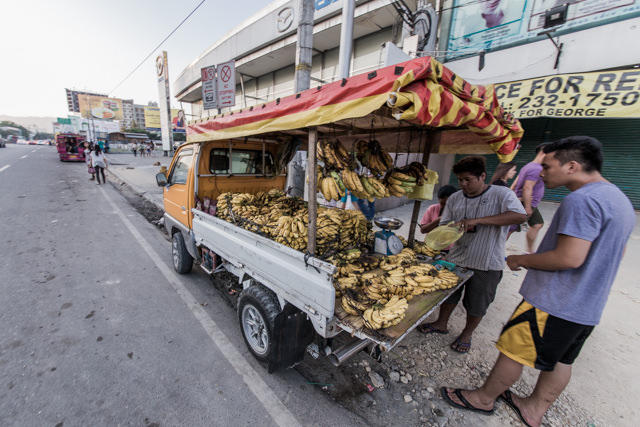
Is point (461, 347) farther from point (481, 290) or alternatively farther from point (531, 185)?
point (531, 185)

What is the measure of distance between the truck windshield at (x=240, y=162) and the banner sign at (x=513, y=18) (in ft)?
25.3

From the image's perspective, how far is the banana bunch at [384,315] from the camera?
73.4 inches

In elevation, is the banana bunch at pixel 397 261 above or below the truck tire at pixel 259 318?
above

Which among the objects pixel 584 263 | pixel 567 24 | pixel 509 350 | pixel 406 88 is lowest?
pixel 509 350

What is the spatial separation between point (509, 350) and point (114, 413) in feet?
11.1

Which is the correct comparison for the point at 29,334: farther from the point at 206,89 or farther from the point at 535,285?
the point at 206,89

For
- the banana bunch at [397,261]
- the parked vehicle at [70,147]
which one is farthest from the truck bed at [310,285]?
the parked vehicle at [70,147]

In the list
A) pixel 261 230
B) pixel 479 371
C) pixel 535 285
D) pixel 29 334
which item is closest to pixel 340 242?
pixel 261 230

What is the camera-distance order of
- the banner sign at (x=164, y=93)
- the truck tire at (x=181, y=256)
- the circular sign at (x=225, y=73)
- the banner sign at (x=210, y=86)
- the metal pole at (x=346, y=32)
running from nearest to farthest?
the truck tire at (x=181, y=256) → the metal pole at (x=346, y=32) → the circular sign at (x=225, y=73) → the banner sign at (x=210, y=86) → the banner sign at (x=164, y=93)

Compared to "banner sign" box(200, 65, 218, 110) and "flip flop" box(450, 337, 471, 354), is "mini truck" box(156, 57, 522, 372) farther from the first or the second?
"banner sign" box(200, 65, 218, 110)

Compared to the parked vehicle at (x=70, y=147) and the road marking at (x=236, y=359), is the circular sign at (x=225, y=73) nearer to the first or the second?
the road marking at (x=236, y=359)

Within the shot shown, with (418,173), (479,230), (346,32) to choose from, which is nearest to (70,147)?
(346,32)

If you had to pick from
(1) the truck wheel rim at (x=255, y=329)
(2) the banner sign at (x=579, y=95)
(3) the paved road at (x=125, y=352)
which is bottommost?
(3) the paved road at (x=125, y=352)

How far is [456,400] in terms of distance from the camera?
229cm
